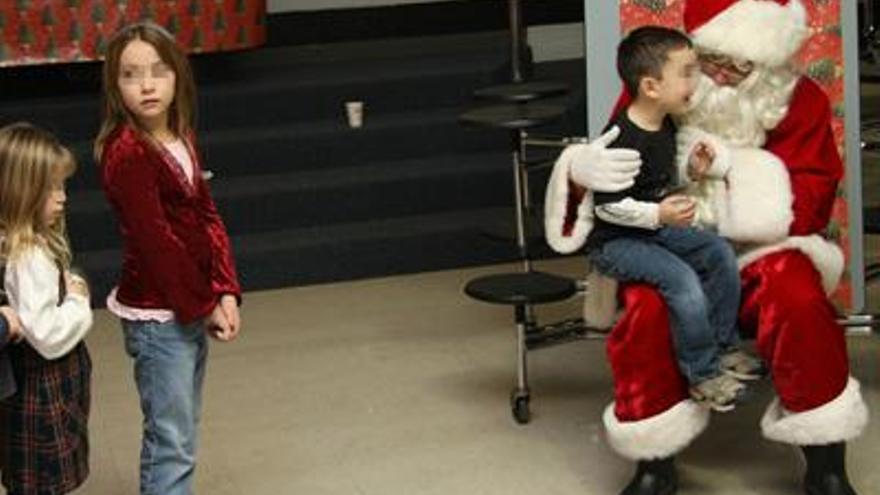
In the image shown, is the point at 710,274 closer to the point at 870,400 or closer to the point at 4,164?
the point at 870,400

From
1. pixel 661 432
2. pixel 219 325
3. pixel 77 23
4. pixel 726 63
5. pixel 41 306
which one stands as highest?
pixel 77 23

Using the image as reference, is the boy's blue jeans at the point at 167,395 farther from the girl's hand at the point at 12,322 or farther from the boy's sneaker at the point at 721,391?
the boy's sneaker at the point at 721,391

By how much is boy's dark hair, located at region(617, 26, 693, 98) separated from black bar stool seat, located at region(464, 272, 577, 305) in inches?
28.0

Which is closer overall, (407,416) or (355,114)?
(407,416)

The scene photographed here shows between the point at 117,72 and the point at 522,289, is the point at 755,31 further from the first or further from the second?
the point at 117,72

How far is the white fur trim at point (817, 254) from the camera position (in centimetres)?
347

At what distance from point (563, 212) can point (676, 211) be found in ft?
1.10

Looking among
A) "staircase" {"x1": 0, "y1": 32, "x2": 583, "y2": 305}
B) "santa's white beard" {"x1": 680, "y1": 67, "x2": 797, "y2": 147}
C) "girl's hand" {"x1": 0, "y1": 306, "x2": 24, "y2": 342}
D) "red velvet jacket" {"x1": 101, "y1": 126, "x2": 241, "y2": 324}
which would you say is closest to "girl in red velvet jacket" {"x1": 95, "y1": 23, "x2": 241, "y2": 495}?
"red velvet jacket" {"x1": 101, "y1": 126, "x2": 241, "y2": 324}

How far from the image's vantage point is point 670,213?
132 inches

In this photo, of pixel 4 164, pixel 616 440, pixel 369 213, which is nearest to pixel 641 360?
pixel 616 440

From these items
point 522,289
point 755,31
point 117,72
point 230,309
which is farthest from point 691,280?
point 117,72

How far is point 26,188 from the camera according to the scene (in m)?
2.83

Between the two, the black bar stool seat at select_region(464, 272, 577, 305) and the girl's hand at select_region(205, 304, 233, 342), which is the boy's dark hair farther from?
the girl's hand at select_region(205, 304, 233, 342)

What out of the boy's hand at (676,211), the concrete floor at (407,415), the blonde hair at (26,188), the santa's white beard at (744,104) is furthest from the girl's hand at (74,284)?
the santa's white beard at (744,104)
